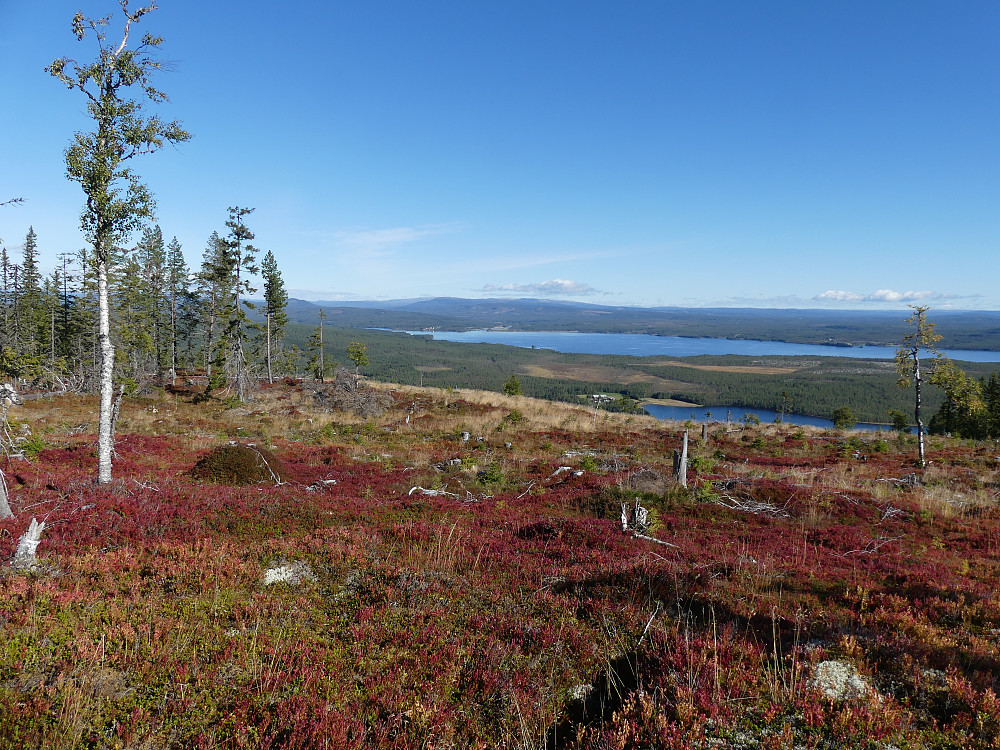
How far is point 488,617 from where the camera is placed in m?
5.71

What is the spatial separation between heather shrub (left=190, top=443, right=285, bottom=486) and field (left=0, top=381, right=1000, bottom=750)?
9.4 inches

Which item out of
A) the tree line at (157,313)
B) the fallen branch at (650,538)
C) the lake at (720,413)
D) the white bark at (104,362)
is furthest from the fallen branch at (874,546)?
the lake at (720,413)

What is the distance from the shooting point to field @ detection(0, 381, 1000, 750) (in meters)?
3.76

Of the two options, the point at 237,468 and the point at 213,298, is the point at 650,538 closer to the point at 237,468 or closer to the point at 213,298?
the point at 237,468

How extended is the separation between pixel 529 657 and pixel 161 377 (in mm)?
46519

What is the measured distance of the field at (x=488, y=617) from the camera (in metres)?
3.76

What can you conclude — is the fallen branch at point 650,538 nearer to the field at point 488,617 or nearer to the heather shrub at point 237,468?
the field at point 488,617

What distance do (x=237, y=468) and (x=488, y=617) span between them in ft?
37.0

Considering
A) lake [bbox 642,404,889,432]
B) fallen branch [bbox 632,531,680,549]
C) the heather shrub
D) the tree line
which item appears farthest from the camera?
lake [bbox 642,404,889,432]

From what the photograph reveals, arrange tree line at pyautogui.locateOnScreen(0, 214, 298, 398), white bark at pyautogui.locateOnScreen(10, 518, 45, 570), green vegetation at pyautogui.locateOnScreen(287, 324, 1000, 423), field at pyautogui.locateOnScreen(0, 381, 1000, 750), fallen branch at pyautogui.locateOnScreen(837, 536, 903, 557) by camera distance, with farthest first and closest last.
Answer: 1. green vegetation at pyautogui.locateOnScreen(287, 324, 1000, 423)
2. tree line at pyautogui.locateOnScreen(0, 214, 298, 398)
3. fallen branch at pyautogui.locateOnScreen(837, 536, 903, 557)
4. white bark at pyautogui.locateOnScreen(10, 518, 45, 570)
5. field at pyautogui.locateOnScreen(0, 381, 1000, 750)

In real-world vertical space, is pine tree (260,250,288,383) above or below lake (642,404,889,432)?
above

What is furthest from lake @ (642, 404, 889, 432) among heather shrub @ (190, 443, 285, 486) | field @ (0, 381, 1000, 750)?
heather shrub @ (190, 443, 285, 486)

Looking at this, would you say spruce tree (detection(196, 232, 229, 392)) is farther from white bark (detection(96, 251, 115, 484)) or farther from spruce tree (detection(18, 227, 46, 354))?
white bark (detection(96, 251, 115, 484))

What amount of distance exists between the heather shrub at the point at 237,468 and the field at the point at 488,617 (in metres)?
0.24
